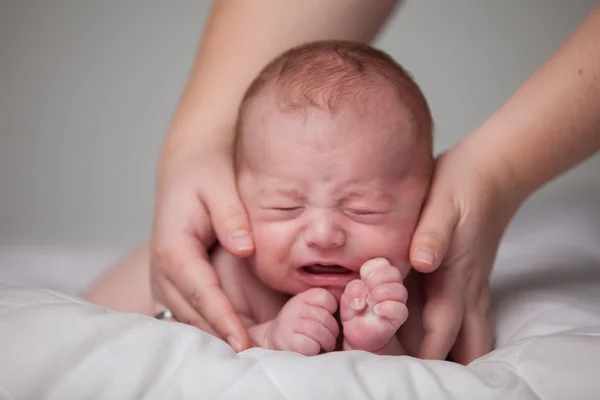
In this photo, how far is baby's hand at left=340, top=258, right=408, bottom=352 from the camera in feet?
3.25

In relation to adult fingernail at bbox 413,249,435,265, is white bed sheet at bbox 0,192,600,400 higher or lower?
lower

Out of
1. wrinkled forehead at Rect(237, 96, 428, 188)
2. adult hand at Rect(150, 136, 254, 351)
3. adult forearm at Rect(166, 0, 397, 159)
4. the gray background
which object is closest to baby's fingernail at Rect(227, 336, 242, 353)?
adult hand at Rect(150, 136, 254, 351)

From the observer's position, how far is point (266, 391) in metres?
0.79

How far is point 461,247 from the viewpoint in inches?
44.8

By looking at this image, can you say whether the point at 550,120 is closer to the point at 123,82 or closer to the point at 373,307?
the point at 373,307

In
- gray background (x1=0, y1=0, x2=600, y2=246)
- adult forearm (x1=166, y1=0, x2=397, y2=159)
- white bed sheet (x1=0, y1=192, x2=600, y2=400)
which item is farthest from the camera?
gray background (x1=0, y1=0, x2=600, y2=246)

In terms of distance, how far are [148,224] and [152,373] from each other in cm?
168

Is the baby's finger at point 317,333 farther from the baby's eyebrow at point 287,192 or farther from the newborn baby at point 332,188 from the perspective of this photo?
the baby's eyebrow at point 287,192

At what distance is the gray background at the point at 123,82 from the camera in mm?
2475

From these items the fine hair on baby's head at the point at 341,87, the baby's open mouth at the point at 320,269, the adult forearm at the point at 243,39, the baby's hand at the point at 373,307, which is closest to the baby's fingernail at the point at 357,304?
the baby's hand at the point at 373,307

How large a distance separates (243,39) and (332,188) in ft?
1.52

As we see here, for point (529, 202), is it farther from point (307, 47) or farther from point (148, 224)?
point (307, 47)

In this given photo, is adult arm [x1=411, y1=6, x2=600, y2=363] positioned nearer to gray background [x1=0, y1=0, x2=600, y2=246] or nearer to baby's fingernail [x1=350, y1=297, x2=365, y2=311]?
baby's fingernail [x1=350, y1=297, x2=365, y2=311]

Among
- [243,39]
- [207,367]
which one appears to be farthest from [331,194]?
[243,39]
